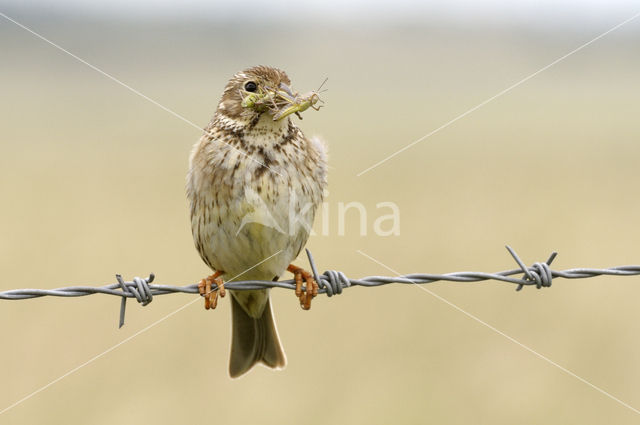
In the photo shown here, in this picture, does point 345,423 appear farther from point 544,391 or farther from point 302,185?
point 302,185

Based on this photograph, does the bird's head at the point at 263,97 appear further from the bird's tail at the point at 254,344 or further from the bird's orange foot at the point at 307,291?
the bird's tail at the point at 254,344

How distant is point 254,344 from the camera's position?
597 cm

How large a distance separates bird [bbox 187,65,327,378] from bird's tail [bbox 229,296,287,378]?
2.18 feet

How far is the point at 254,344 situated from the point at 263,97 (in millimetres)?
1879

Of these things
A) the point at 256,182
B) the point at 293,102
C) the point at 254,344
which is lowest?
the point at 254,344

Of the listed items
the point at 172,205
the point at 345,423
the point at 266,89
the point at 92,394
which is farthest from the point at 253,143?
the point at 172,205

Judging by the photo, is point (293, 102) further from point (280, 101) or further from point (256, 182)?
point (256, 182)

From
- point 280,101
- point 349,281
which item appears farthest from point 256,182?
point 349,281

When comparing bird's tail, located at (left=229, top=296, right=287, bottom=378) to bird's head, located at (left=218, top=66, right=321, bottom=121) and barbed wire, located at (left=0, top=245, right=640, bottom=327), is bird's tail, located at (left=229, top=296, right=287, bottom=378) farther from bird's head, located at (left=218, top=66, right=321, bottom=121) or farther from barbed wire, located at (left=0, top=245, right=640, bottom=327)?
bird's head, located at (left=218, top=66, right=321, bottom=121)

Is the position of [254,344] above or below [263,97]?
below

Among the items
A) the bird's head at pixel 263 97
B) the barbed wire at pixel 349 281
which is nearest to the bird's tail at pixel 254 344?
the barbed wire at pixel 349 281

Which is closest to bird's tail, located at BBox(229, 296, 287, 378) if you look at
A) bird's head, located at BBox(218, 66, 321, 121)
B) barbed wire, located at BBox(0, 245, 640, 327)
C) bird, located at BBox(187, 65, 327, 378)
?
bird, located at BBox(187, 65, 327, 378)

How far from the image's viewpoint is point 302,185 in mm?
5227

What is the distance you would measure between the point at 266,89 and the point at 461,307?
198 inches
